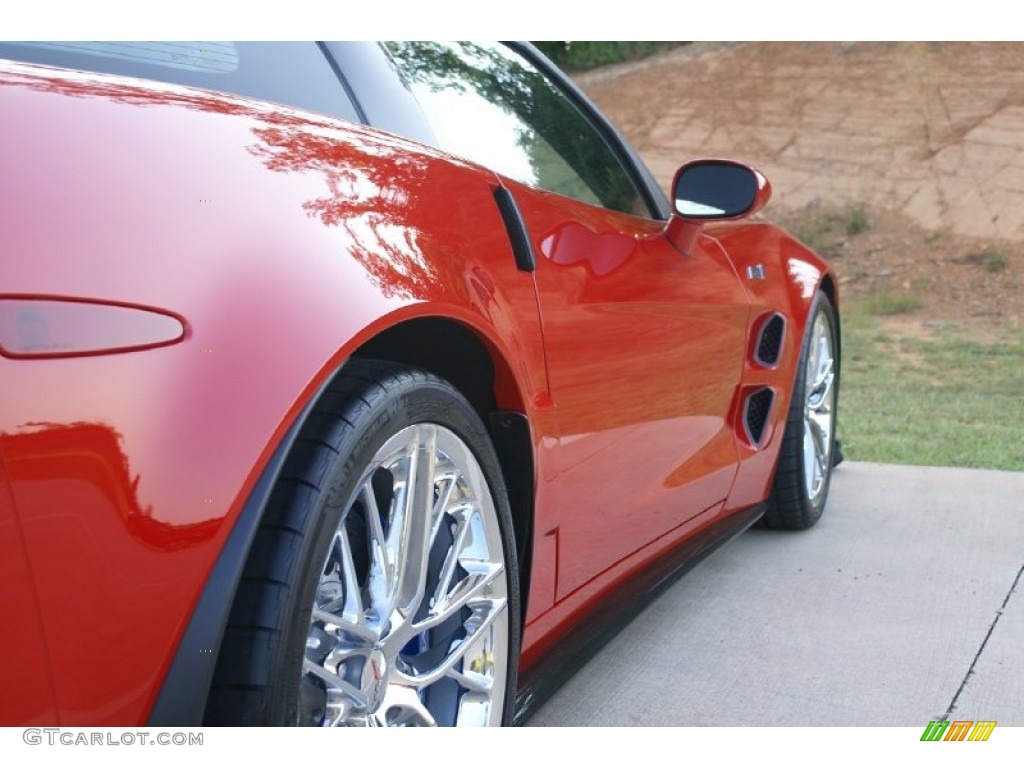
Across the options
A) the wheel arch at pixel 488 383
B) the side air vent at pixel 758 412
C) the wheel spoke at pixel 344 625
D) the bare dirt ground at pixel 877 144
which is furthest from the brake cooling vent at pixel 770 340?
the bare dirt ground at pixel 877 144

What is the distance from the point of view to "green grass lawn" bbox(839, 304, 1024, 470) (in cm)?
635

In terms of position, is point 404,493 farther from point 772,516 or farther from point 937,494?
point 937,494

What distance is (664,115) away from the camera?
2608cm

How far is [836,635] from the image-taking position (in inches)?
122

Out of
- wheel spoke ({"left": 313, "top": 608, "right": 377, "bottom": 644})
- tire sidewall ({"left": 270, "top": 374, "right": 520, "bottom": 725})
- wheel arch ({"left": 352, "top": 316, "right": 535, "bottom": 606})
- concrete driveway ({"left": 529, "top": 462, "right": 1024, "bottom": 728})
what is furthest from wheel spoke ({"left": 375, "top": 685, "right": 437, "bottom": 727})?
concrete driveway ({"left": 529, "top": 462, "right": 1024, "bottom": 728})

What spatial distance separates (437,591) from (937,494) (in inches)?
131

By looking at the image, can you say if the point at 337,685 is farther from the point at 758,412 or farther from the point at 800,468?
the point at 800,468

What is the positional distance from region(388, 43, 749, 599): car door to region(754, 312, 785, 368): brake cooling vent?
9.2 inches

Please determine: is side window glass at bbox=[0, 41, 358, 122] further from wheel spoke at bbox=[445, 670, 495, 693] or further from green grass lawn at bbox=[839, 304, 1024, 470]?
green grass lawn at bbox=[839, 304, 1024, 470]

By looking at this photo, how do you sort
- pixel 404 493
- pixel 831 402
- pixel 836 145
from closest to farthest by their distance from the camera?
pixel 404 493 → pixel 831 402 → pixel 836 145

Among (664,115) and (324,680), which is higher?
(324,680)

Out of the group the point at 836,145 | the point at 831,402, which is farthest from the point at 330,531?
the point at 836,145
